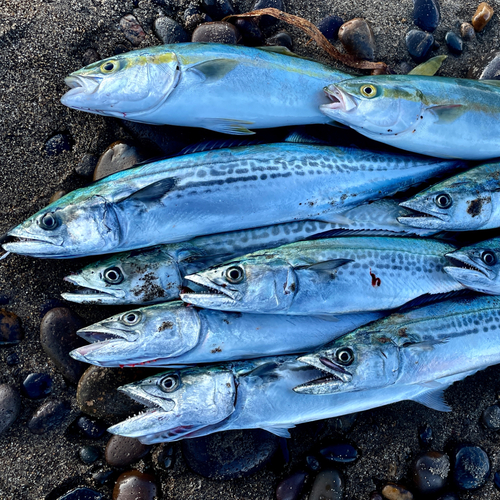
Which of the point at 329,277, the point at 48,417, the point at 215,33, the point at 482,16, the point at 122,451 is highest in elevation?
the point at 215,33

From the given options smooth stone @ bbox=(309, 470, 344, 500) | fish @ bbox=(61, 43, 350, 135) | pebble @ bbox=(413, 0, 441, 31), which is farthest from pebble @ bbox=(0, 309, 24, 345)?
pebble @ bbox=(413, 0, 441, 31)

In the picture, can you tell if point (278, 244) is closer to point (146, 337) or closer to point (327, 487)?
point (146, 337)

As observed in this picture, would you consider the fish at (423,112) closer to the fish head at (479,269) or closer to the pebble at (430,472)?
the fish head at (479,269)

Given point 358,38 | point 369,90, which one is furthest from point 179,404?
point 358,38

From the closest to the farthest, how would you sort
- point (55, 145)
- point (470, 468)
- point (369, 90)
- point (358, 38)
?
point (369, 90) < point (470, 468) < point (55, 145) < point (358, 38)

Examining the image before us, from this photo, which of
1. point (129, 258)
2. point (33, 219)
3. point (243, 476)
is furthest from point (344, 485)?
point (33, 219)

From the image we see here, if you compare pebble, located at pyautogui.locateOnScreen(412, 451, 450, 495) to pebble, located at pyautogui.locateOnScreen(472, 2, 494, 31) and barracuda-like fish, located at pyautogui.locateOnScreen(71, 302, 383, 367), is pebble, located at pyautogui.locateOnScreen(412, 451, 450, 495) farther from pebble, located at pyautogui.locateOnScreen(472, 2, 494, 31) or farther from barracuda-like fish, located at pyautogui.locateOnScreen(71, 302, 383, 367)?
pebble, located at pyautogui.locateOnScreen(472, 2, 494, 31)

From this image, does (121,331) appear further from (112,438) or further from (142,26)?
(142,26)
